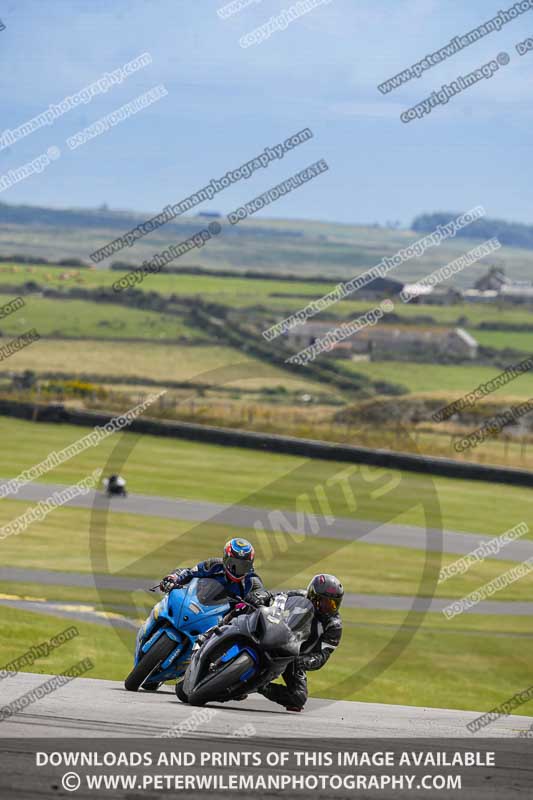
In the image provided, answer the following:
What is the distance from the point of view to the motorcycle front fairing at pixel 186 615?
1124 cm

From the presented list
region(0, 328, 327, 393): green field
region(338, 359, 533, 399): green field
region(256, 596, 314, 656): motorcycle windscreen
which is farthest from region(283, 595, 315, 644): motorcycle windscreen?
region(338, 359, 533, 399): green field

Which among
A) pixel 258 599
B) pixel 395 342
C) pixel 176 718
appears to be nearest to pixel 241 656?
pixel 258 599

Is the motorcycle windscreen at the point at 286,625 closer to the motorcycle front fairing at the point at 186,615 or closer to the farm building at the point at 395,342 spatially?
the motorcycle front fairing at the point at 186,615

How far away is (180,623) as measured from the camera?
1129 centimetres

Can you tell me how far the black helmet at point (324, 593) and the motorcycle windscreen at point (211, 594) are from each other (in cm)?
81

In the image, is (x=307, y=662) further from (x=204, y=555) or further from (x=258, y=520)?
(x=258, y=520)

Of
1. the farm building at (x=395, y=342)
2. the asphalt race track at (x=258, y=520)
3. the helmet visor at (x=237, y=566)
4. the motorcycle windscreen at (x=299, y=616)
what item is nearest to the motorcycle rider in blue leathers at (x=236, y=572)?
the helmet visor at (x=237, y=566)

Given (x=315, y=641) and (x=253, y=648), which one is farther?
(x=315, y=641)

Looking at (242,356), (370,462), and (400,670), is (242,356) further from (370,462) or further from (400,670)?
(400,670)

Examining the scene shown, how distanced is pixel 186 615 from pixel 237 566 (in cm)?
61

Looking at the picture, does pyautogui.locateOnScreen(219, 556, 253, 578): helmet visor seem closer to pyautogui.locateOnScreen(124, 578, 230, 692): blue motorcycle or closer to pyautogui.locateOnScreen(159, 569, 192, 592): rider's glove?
pyautogui.locateOnScreen(124, 578, 230, 692): blue motorcycle

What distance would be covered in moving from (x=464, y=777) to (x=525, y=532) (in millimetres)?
34728

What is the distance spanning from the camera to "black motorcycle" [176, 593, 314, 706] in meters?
10.1

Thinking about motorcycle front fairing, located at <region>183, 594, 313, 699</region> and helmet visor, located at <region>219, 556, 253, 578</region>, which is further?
helmet visor, located at <region>219, 556, 253, 578</region>
